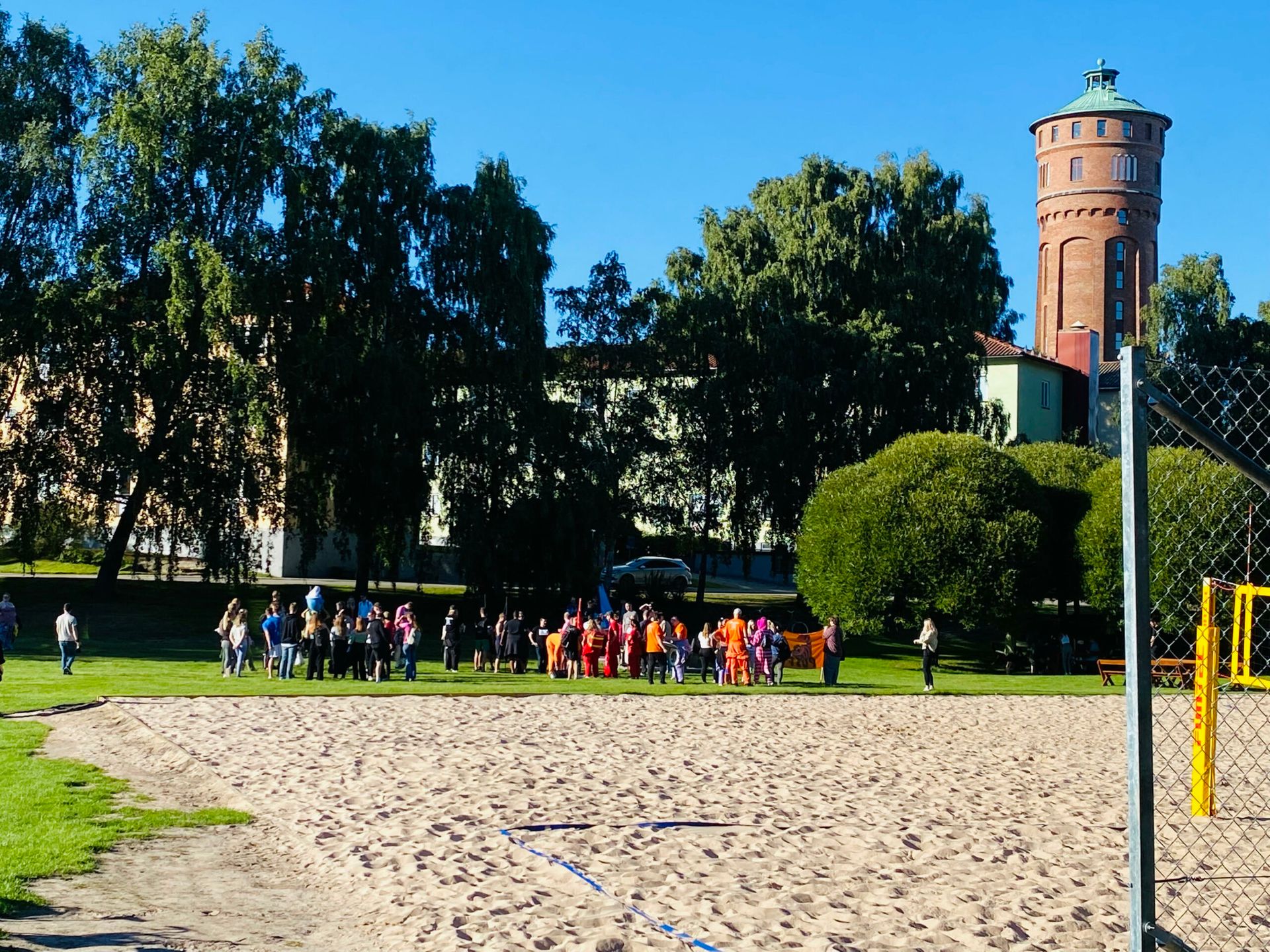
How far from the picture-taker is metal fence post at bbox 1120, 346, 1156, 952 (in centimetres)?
518

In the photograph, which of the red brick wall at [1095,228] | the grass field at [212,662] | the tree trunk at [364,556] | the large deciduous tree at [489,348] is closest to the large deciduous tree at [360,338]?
the tree trunk at [364,556]

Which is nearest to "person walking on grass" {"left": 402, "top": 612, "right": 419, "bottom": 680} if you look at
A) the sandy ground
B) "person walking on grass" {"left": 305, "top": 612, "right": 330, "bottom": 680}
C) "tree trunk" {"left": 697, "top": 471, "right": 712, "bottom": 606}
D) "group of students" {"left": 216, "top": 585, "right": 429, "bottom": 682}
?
"group of students" {"left": 216, "top": 585, "right": 429, "bottom": 682}

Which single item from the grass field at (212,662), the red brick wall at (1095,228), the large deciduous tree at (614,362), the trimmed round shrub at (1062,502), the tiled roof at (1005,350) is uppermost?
the red brick wall at (1095,228)

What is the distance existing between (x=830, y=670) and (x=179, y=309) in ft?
72.4

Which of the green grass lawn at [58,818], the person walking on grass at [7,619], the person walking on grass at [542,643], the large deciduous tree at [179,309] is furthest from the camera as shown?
the large deciduous tree at [179,309]

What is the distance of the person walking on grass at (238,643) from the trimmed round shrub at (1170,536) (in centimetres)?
1864

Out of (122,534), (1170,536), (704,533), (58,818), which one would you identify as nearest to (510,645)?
(1170,536)

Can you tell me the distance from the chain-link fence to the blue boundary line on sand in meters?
3.04

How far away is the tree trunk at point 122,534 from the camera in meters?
Result: 40.7

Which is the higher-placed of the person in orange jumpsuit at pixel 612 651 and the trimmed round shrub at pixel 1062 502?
the trimmed round shrub at pixel 1062 502

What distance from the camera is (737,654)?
3081 cm

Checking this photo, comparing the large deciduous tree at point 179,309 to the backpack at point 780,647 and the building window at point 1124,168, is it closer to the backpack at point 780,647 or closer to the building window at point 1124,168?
the backpack at point 780,647

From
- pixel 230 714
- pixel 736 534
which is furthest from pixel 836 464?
pixel 230 714

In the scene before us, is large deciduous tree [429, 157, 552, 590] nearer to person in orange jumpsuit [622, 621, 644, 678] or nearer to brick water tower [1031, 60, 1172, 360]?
person in orange jumpsuit [622, 621, 644, 678]
